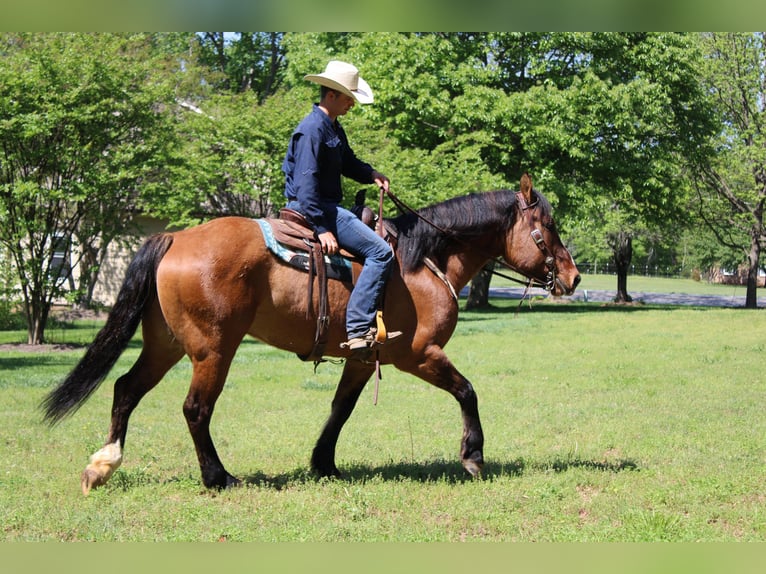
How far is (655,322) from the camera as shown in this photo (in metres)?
26.5

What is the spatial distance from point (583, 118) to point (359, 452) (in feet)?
84.2

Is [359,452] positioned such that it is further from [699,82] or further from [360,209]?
[699,82]

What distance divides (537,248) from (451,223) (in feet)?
2.92

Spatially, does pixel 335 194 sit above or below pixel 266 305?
above

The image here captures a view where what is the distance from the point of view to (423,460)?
841 centimetres

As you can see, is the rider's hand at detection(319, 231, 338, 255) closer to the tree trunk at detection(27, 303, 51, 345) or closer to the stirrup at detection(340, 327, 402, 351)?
the stirrup at detection(340, 327, 402, 351)

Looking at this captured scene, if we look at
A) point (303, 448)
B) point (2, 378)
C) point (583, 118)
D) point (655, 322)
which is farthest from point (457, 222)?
point (583, 118)

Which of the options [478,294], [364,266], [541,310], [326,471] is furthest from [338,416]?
[478,294]

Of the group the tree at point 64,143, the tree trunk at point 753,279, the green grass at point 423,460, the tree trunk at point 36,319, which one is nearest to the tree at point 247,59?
the tree trunk at point 753,279

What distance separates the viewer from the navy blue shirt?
6793 mm

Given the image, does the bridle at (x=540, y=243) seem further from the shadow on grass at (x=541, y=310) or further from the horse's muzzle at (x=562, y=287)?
the shadow on grass at (x=541, y=310)

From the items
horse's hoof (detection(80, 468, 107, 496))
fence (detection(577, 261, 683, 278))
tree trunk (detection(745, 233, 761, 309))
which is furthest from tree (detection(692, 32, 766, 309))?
fence (detection(577, 261, 683, 278))

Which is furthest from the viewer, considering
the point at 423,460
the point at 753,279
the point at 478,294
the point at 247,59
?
the point at 247,59

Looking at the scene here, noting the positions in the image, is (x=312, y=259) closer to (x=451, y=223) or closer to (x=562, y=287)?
(x=451, y=223)
